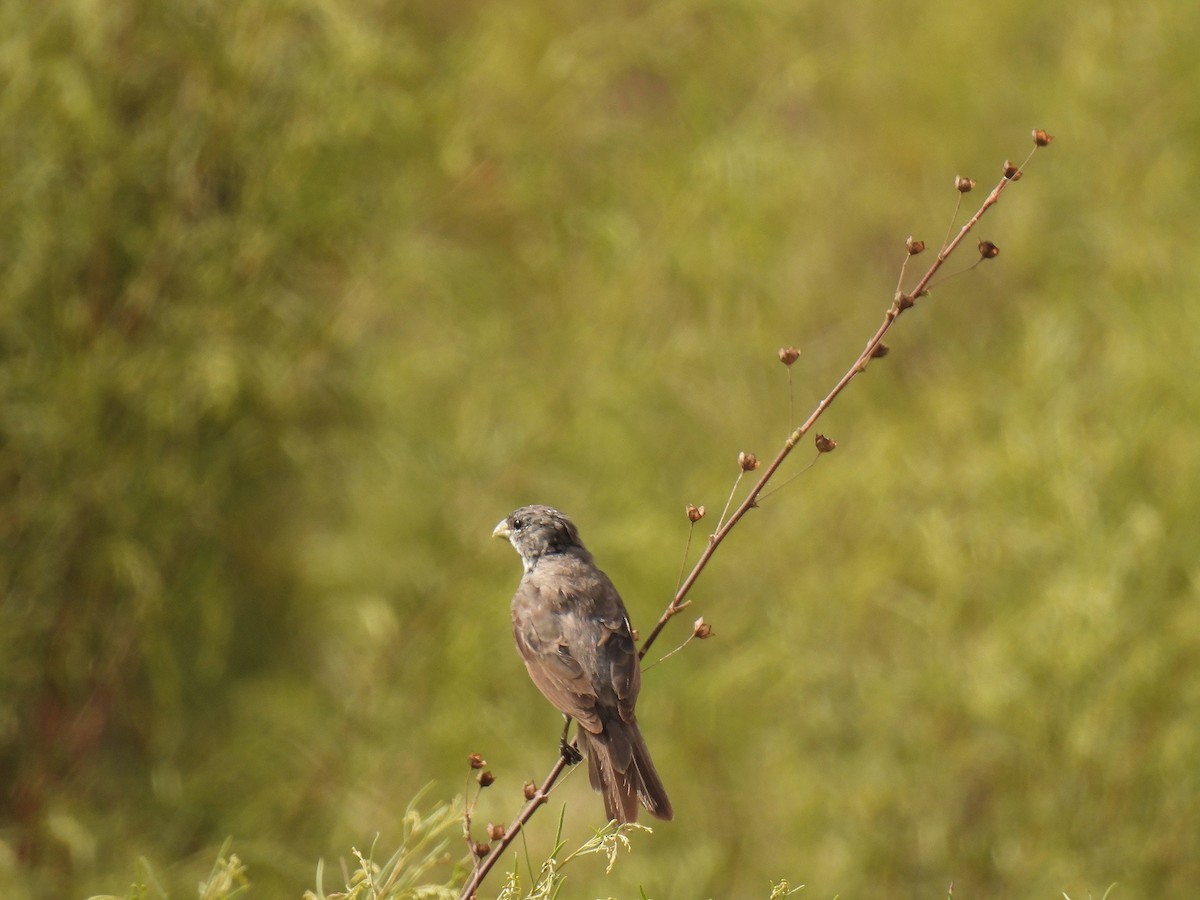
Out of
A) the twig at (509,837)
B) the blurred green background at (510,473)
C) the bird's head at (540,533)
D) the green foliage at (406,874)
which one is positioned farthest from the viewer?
the blurred green background at (510,473)

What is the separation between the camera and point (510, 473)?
5445 mm

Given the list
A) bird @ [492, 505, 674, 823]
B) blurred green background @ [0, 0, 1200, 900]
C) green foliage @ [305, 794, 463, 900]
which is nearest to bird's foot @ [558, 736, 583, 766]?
bird @ [492, 505, 674, 823]

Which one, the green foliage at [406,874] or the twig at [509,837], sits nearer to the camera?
the twig at [509,837]

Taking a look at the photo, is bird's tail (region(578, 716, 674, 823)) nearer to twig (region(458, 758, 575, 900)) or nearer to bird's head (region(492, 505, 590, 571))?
twig (region(458, 758, 575, 900))

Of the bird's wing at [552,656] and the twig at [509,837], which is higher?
the bird's wing at [552,656]

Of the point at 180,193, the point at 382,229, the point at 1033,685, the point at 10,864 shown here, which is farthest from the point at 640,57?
the point at 10,864

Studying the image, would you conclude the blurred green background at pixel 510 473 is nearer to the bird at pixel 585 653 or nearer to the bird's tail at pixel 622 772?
the bird at pixel 585 653

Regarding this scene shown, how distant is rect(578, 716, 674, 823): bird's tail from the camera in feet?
8.37

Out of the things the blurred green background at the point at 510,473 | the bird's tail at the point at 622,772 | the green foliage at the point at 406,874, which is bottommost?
the green foliage at the point at 406,874

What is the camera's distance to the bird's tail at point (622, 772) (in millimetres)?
2551

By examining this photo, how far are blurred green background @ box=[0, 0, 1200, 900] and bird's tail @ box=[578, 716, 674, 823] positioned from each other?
95.2 inches

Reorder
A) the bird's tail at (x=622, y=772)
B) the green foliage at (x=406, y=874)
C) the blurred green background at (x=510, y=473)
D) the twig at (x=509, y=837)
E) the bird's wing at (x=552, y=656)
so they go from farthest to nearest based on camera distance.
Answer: the blurred green background at (x=510, y=473) < the bird's wing at (x=552, y=656) < the bird's tail at (x=622, y=772) < the green foliage at (x=406, y=874) < the twig at (x=509, y=837)

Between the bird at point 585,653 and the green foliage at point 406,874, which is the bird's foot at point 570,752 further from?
the green foliage at point 406,874

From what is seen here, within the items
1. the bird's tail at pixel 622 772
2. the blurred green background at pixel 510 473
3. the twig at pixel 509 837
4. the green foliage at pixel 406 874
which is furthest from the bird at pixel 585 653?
the blurred green background at pixel 510 473
